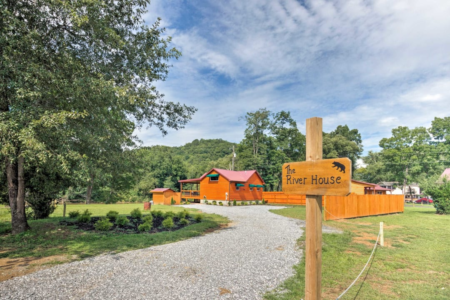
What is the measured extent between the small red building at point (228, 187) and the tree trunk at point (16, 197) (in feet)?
58.3

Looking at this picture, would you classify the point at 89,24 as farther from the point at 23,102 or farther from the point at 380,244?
the point at 380,244

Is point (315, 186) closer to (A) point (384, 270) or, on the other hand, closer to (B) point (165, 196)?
(A) point (384, 270)

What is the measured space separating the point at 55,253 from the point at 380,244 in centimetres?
893

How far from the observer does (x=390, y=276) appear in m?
4.83

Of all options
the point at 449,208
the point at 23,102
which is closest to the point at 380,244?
the point at 23,102

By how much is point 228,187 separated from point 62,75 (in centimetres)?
1980

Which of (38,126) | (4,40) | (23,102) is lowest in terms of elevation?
(38,126)

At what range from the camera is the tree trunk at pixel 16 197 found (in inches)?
306

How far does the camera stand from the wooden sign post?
246cm

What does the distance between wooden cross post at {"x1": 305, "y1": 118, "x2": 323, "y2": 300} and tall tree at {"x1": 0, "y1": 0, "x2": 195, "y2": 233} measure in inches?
197

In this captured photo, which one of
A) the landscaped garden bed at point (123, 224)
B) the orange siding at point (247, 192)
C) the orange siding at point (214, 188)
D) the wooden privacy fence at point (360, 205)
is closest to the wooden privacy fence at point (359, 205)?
the wooden privacy fence at point (360, 205)

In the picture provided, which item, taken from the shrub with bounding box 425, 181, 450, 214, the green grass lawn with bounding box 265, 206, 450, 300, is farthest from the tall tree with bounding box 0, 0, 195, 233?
the shrub with bounding box 425, 181, 450, 214

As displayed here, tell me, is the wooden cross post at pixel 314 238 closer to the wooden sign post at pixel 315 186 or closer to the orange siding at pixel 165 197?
the wooden sign post at pixel 315 186

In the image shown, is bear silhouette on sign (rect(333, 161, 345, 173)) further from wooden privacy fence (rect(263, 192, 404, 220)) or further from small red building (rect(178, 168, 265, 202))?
small red building (rect(178, 168, 265, 202))
